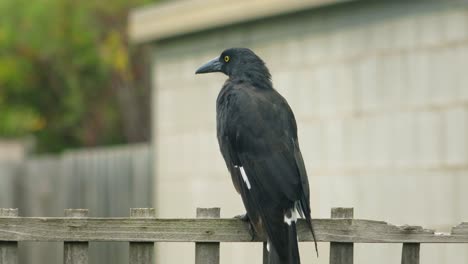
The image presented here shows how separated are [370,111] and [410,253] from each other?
5.49 meters

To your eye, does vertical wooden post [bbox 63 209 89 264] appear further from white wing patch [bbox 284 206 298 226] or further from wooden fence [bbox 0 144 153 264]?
wooden fence [bbox 0 144 153 264]

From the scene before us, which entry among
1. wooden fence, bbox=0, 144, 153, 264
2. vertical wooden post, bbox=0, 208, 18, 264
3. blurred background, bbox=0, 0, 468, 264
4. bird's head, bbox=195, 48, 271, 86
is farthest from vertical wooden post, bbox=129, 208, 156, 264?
wooden fence, bbox=0, 144, 153, 264

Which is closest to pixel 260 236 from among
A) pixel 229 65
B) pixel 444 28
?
pixel 229 65

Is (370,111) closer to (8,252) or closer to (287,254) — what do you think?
(287,254)

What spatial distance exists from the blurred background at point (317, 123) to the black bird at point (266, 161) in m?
3.64

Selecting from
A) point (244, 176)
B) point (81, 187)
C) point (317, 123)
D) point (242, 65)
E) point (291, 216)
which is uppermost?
point (317, 123)

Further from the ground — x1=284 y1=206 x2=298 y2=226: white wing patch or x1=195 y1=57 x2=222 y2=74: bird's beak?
x1=195 y1=57 x2=222 y2=74: bird's beak

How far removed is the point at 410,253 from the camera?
207 inches

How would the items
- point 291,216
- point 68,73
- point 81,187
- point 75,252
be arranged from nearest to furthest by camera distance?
point 75,252
point 291,216
point 81,187
point 68,73

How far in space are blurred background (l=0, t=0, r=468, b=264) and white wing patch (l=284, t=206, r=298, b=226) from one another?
4271 millimetres

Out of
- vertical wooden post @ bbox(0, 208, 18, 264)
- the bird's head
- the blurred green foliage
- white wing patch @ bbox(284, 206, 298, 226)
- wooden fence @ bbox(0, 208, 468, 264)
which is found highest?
the blurred green foliage

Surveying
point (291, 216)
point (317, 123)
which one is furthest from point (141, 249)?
point (317, 123)

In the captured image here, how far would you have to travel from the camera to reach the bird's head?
6.85 meters

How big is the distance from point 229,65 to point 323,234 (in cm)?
216
